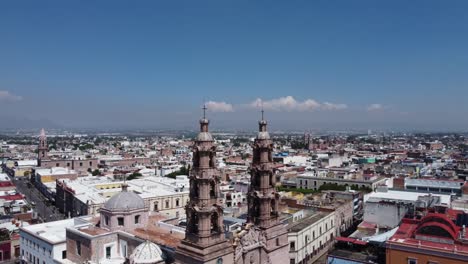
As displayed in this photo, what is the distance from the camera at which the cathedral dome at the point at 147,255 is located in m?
25.4

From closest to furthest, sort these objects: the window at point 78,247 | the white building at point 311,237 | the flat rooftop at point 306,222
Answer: the window at point 78,247, the white building at point 311,237, the flat rooftop at point 306,222

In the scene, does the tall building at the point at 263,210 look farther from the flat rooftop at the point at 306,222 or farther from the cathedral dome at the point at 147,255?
the flat rooftop at the point at 306,222

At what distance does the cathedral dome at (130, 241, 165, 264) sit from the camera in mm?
25375

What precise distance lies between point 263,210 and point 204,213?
20.3 ft

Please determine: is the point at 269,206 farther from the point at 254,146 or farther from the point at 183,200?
the point at 183,200

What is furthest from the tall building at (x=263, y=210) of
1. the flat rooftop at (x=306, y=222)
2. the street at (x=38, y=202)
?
the street at (x=38, y=202)

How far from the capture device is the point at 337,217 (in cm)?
5312

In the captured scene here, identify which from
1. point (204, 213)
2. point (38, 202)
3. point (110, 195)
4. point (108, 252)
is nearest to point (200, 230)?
point (204, 213)

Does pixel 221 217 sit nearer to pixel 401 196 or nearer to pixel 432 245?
pixel 432 245

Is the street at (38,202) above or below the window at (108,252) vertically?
below

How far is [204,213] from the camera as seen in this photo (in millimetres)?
25000

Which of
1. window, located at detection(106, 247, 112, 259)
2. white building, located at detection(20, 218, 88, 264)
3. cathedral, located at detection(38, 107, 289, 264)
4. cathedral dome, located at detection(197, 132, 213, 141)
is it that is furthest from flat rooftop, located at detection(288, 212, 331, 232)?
white building, located at detection(20, 218, 88, 264)

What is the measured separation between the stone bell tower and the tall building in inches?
122

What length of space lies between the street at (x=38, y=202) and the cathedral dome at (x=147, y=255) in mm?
45751
